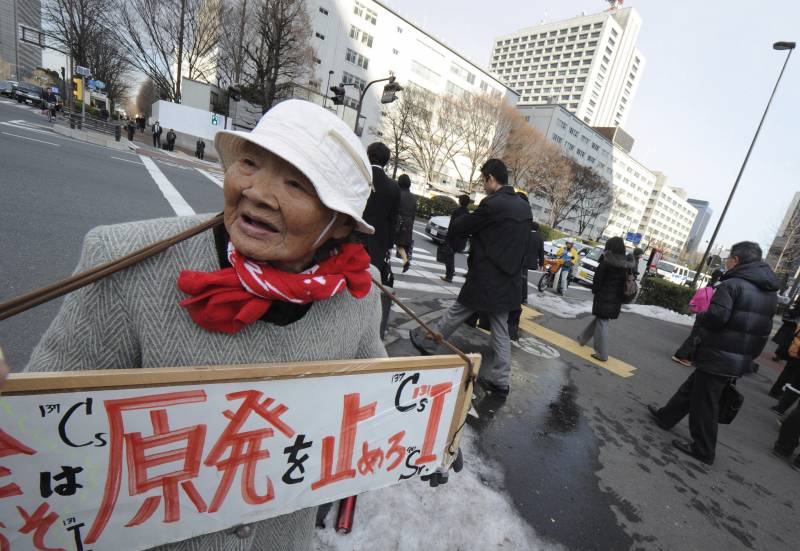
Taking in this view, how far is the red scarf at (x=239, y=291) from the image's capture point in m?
0.82

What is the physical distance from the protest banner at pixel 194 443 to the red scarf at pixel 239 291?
0.13 m

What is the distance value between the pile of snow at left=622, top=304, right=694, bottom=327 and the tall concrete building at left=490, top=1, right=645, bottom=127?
77.9 metres

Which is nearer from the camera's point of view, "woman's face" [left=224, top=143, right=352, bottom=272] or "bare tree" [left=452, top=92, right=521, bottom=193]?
"woman's face" [left=224, top=143, right=352, bottom=272]

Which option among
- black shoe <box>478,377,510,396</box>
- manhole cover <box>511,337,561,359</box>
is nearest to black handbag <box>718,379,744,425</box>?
black shoe <box>478,377,510,396</box>

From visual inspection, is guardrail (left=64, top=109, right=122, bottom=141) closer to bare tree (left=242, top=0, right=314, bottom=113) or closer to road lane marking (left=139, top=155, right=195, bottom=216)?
bare tree (left=242, top=0, right=314, bottom=113)

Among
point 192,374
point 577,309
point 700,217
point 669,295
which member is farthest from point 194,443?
point 700,217

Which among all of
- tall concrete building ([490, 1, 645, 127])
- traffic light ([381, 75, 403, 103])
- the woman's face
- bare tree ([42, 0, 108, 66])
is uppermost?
tall concrete building ([490, 1, 645, 127])

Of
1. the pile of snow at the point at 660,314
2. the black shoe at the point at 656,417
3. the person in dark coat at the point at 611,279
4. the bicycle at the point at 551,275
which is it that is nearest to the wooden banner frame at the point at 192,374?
the black shoe at the point at 656,417

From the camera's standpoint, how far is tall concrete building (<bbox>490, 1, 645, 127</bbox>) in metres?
80.4

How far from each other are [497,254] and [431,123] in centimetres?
3786

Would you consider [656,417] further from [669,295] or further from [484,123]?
[484,123]

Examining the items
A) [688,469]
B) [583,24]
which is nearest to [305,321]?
[688,469]

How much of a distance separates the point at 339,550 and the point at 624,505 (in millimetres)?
2154

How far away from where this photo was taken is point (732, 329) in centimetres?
322
